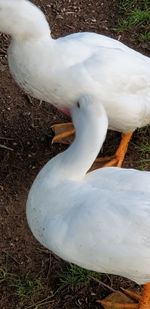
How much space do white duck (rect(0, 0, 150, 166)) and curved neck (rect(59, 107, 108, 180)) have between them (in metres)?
0.32

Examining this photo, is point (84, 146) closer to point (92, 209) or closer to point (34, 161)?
point (92, 209)

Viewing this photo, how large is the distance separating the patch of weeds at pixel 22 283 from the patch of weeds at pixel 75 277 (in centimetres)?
10

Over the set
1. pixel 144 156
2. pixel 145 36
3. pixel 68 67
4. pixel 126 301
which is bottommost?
pixel 126 301

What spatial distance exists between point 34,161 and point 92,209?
95 centimetres

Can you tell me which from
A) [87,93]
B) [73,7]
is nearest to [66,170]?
[87,93]

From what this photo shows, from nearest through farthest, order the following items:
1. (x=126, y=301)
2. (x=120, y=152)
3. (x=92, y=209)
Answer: (x=92, y=209) → (x=126, y=301) → (x=120, y=152)

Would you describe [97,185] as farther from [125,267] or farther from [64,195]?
[125,267]

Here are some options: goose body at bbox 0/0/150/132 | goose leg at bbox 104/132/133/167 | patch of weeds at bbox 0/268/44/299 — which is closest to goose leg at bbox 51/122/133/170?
goose leg at bbox 104/132/133/167

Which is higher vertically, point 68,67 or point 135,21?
point 68,67

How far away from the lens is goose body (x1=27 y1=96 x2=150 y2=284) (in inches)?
94.9

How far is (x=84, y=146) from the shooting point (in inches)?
102

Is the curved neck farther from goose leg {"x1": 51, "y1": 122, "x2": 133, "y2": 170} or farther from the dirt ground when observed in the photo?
goose leg {"x1": 51, "y1": 122, "x2": 133, "y2": 170}

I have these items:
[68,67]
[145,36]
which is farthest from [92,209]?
[145,36]

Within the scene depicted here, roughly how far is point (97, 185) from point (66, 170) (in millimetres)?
148
